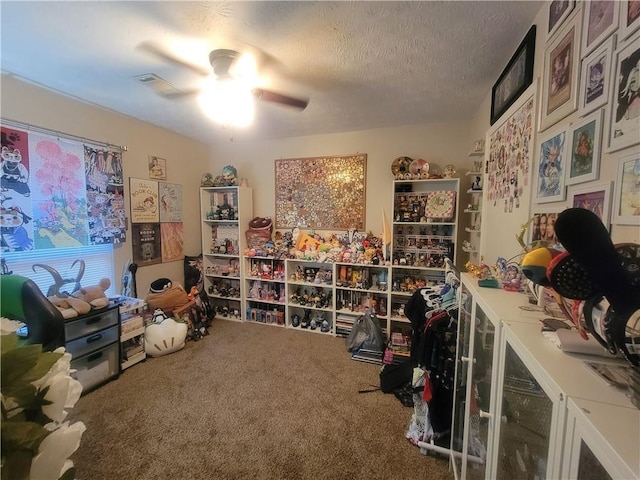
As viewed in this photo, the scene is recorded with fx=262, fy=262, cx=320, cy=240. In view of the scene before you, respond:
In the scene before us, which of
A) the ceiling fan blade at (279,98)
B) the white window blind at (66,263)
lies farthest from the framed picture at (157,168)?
the ceiling fan blade at (279,98)

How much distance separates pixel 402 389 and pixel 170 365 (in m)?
2.07

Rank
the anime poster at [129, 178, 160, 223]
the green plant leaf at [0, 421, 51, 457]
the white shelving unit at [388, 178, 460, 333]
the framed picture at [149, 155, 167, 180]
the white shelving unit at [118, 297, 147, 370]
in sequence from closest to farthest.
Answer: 1. the green plant leaf at [0, 421, 51, 457]
2. the white shelving unit at [118, 297, 147, 370]
3. the white shelving unit at [388, 178, 460, 333]
4. the anime poster at [129, 178, 160, 223]
5. the framed picture at [149, 155, 167, 180]

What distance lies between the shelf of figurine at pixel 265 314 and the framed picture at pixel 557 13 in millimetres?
3250

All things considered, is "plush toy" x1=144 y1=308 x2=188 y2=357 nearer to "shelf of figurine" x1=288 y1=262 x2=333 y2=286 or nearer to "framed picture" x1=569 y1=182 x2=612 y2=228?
"shelf of figurine" x1=288 y1=262 x2=333 y2=286

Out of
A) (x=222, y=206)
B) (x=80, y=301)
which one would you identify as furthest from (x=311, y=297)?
(x=80, y=301)

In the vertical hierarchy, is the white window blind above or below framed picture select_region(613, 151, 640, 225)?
below

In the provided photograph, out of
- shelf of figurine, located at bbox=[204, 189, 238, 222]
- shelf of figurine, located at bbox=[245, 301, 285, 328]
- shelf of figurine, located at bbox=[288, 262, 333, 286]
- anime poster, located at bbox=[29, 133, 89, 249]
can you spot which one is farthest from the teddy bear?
shelf of figurine, located at bbox=[288, 262, 333, 286]

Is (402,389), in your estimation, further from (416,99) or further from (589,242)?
(416,99)

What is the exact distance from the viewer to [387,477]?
1413 millimetres

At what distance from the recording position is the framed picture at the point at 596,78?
2.54 feet

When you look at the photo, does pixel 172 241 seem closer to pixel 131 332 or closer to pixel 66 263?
pixel 66 263

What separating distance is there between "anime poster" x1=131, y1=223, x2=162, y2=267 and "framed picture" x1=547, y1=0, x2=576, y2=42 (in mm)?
3522

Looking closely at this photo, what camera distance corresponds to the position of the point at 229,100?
165 cm

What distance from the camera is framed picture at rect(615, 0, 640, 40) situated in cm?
68
